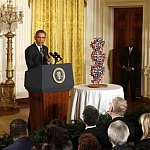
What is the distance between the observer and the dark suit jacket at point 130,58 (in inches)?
395

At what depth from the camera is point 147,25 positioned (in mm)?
9836

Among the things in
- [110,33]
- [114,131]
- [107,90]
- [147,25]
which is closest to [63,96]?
[107,90]

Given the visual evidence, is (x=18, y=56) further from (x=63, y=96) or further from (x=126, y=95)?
(x=63, y=96)

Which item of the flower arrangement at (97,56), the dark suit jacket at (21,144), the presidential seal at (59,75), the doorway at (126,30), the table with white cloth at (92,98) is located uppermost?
the doorway at (126,30)

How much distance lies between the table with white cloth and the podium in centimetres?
39

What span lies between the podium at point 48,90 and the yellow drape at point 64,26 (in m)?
4.38

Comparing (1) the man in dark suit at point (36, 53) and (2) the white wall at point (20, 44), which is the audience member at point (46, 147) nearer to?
(1) the man in dark suit at point (36, 53)

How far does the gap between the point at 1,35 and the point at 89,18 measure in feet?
9.54

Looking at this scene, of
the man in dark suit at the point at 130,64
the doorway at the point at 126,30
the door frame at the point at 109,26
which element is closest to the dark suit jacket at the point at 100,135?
the man in dark suit at the point at 130,64

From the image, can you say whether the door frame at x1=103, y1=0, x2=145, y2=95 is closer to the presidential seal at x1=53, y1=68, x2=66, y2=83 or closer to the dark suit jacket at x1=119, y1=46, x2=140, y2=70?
the dark suit jacket at x1=119, y1=46, x2=140, y2=70

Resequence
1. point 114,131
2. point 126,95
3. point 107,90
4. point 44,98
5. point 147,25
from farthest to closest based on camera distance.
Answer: point 126,95, point 147,25, point 107,90, point 44,98, point 114,131

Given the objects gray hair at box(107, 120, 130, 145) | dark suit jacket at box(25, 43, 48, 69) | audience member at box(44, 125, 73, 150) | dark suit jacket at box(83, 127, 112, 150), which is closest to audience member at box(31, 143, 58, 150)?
audience member at box(44, 125, 73, 150)

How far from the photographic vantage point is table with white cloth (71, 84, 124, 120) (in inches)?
226

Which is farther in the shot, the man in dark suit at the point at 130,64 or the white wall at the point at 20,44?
the man in dark suit at the point at 130,64
